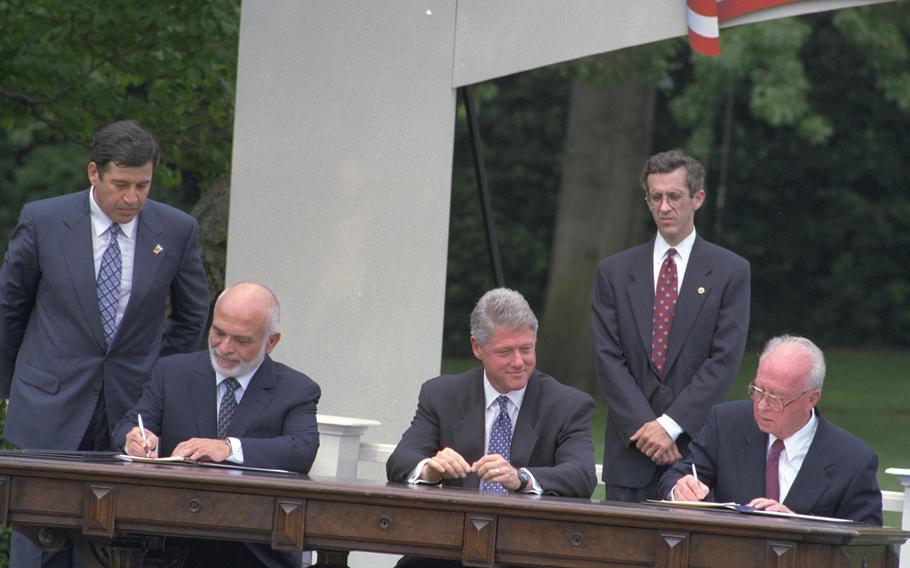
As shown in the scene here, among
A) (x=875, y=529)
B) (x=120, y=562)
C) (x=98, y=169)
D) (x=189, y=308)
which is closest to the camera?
(x=875, y=529)

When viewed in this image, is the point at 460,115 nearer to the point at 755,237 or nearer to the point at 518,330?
the point at 755,237

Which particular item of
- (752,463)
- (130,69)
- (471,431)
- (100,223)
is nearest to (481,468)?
(471,431)

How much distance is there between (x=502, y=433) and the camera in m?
5.33

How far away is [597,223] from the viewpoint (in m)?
19.6

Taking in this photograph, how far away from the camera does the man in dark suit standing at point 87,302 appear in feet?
18.3

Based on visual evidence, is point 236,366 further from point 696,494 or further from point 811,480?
point 811,480

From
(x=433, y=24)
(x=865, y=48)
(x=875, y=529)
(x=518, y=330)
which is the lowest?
(x=875, y=529)

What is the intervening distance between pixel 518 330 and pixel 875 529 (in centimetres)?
134

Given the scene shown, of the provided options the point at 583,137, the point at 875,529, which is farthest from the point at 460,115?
the point at 875,529

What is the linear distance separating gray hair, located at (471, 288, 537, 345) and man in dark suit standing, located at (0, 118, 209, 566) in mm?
1270

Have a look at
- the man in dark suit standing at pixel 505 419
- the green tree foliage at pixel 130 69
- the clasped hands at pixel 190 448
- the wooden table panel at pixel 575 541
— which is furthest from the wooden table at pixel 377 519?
the green tree foliage at pixel 130 69

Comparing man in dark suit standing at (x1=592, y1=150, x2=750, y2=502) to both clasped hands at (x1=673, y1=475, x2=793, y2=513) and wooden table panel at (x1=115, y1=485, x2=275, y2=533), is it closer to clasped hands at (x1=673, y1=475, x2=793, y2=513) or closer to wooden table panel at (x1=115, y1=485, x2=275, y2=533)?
clasped hands at (x1=673, y1=475, x2=793, y2=513)

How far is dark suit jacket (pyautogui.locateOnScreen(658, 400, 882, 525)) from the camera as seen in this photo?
4.96 m

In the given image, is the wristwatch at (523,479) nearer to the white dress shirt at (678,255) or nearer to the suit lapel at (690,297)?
the suit lapel at (690,297)
